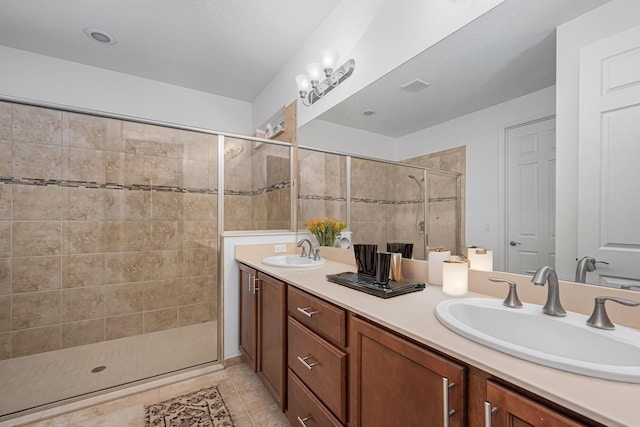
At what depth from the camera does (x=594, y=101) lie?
2.76 feet

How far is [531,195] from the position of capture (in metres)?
0.98

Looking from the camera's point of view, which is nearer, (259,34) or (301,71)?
(259,34)

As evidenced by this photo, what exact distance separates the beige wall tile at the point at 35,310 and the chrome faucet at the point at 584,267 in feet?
9.93

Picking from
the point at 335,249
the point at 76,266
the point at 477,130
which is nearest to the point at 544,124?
the point at 477,130

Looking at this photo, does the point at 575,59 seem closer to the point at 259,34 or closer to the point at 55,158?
the point at 259,34

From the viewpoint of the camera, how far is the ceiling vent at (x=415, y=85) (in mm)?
1430

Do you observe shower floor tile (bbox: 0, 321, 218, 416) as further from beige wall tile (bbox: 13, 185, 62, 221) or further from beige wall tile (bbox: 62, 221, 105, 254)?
beige wall tile (bbox: 13, 185, 62, 221)

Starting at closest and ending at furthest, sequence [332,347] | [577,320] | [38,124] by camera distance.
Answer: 1. [577,320]
2. [332,347]
3. [38,124]

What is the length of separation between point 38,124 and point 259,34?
1722 millimetres

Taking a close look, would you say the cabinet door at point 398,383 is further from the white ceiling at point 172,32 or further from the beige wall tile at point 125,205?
the white ceiling at point 172,32

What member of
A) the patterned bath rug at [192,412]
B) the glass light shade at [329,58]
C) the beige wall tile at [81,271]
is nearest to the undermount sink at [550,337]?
the patterned bath rug at [192,412]

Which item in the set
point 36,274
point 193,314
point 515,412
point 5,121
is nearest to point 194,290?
point 193,314

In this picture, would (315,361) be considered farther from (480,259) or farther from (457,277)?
(480,259)

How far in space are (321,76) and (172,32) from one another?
1.30m
